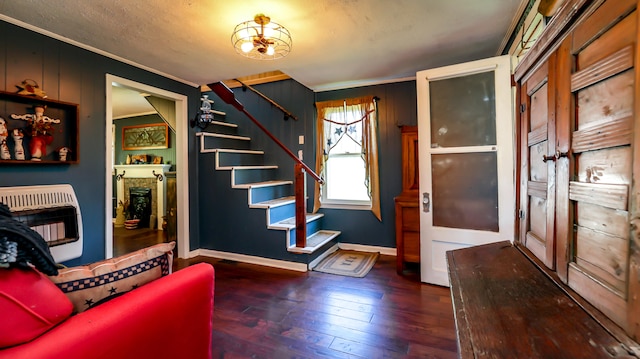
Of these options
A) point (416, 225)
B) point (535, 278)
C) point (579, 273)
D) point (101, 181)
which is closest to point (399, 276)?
point (416, 225)

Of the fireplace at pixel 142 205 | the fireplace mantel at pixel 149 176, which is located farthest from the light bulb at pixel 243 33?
the fireplace at pixel 142 205

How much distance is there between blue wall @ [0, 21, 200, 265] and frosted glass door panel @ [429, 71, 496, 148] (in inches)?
123

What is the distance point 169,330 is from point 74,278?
14.5 inches

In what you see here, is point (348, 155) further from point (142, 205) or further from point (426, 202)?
point (142, 205)

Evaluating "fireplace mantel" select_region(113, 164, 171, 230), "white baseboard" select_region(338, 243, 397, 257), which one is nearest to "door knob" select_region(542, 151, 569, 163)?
"white baseboard" select_region(338, 243, 397, 257)

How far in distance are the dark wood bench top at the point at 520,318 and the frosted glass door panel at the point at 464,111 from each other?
1.60 metres

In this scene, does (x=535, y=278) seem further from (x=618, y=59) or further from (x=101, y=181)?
(x=101, y=181)

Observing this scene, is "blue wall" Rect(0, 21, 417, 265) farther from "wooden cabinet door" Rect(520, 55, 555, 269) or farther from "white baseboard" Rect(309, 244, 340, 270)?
"wooden cabinet door" Rect(520, 55, 555, 269)

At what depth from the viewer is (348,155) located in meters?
3.96

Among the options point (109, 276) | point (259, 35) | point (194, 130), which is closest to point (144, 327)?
point (109, 276)

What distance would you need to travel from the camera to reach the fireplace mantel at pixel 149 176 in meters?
5.48

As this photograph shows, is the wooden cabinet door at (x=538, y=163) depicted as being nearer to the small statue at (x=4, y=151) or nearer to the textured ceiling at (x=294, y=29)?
the textured ceiling at (x=294, y=29)

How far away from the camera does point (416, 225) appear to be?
2.97m

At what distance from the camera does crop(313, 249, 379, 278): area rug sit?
3.08 metres
